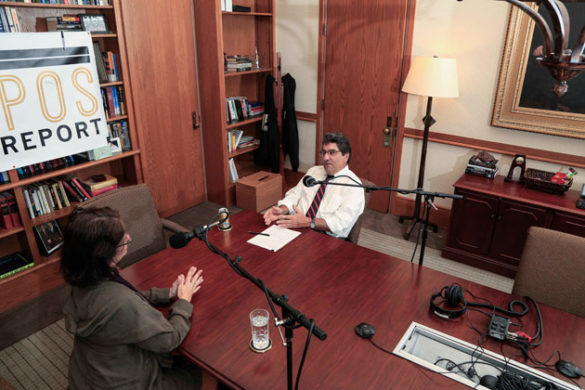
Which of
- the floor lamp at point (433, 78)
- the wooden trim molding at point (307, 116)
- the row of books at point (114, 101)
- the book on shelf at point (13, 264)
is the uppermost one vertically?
the floor lamp at point (433, 78)

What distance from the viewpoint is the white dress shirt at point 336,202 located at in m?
2.59

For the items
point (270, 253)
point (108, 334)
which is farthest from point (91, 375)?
point (270, 253)

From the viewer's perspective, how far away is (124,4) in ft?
11.0

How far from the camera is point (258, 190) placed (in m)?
4.36

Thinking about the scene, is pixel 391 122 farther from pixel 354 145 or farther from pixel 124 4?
pixel 124 4

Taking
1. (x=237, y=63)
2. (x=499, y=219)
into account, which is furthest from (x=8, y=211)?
(x=499, y=219)

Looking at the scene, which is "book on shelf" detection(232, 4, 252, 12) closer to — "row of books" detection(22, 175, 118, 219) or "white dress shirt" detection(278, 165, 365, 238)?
"row of books" detection(22, 175, 118, 219)

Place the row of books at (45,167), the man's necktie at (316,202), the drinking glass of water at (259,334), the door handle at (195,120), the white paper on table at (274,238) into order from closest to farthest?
the drinking glass of water at (259,334) → the white paper on table at (274,238) → the man's necktie at (316,202) → the row of books at (45,167) → the door handle at (195,120)

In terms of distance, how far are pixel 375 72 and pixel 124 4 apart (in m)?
2.36

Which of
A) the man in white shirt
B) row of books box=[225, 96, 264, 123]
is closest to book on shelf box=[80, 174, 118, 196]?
row of books box=[225, 96, 264, 123]

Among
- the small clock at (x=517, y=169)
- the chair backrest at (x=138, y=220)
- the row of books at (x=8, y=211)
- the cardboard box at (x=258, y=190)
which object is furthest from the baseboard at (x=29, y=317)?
the small clock at (x=517, y=169)

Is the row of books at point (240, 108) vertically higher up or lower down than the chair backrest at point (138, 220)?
higher up

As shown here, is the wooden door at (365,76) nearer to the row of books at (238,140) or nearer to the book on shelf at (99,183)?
the row of books at (238,140)

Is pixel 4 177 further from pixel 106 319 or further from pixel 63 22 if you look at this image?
pixel 106 319
